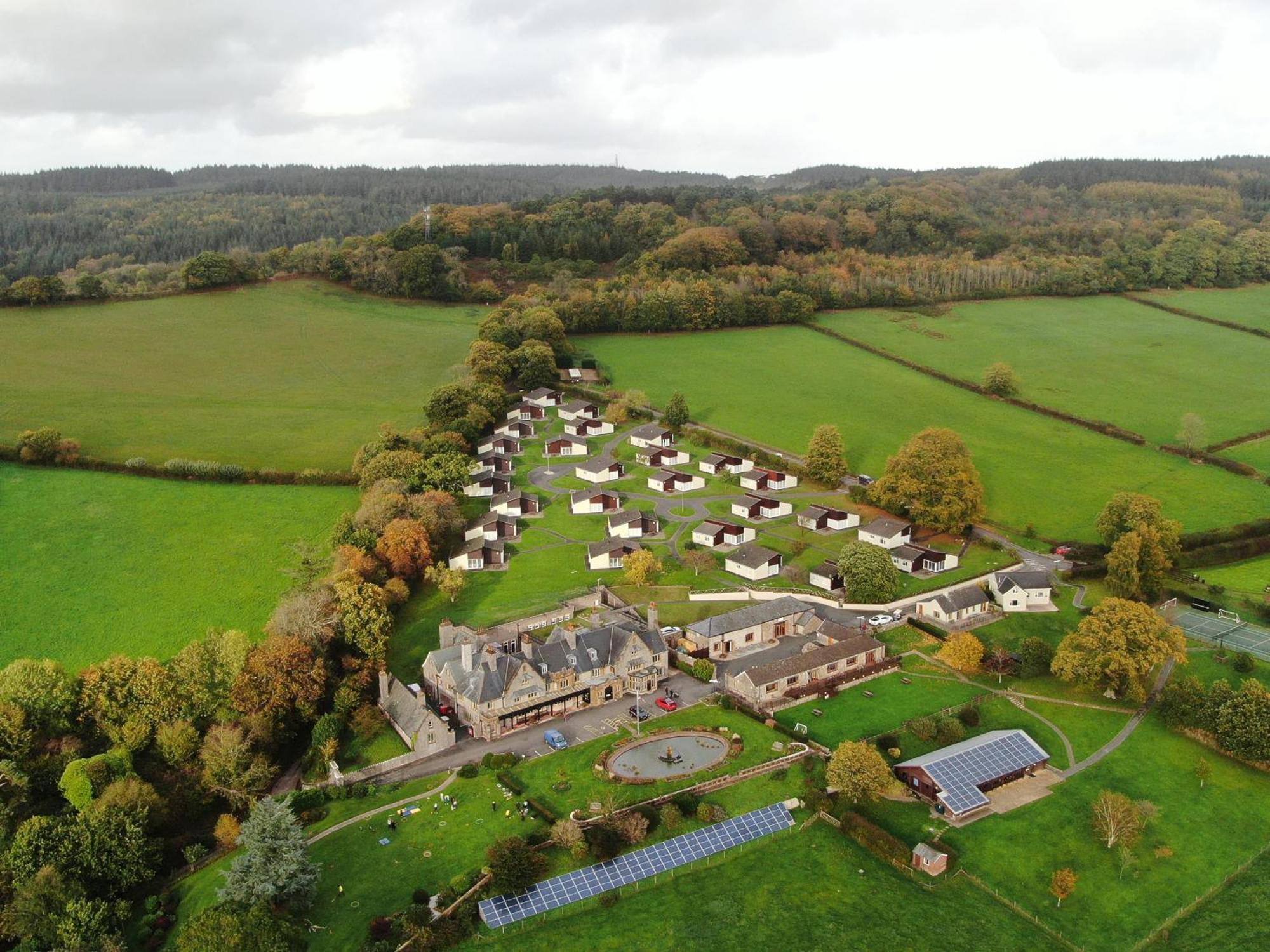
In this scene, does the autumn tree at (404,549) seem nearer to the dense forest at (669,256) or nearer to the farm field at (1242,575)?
the farm field at (1242,575)

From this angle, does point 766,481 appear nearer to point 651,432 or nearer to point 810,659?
point 651,432

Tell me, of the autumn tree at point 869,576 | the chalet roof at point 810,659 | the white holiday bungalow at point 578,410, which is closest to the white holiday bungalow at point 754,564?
the autumn tree at point 869,576

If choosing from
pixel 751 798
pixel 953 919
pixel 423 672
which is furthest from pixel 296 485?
pixel 953 919

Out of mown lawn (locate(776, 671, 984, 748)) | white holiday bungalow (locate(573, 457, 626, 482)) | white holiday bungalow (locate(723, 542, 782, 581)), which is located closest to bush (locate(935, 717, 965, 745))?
mown lawn (locate(776, 671, 984, 748))

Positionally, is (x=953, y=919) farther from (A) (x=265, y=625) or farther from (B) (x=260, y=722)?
(A) (x=265, y=625)

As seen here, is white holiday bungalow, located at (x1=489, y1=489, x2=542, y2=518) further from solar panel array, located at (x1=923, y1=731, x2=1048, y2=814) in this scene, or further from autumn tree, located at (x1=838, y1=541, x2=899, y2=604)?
solar panel array, located at (x1=923, y1=731, x2=1048, y2=814)
